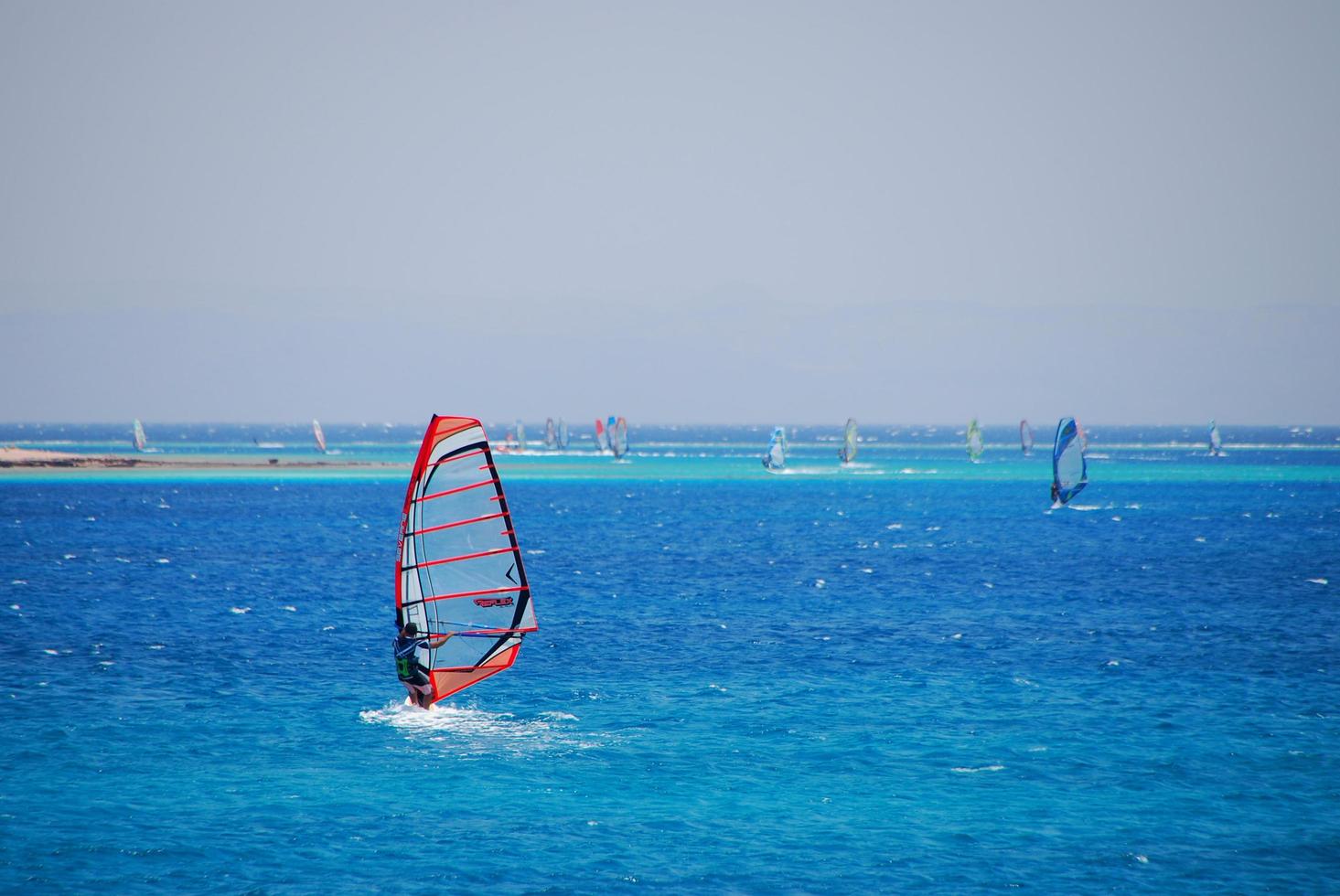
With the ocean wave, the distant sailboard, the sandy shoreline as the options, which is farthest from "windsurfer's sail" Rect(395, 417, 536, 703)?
the distant sailboard

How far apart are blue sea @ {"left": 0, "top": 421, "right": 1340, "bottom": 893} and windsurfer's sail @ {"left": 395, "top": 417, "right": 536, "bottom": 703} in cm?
136

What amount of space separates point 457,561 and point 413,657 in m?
1.91

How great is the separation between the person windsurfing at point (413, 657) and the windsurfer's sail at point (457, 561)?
0.37ft

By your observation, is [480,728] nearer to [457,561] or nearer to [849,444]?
[457,561]

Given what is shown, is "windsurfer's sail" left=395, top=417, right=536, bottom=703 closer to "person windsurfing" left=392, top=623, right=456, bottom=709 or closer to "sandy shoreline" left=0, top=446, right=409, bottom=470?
"person windsurfing" left=392, top=623, right=456, bottom=709

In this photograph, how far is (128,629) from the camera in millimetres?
30219

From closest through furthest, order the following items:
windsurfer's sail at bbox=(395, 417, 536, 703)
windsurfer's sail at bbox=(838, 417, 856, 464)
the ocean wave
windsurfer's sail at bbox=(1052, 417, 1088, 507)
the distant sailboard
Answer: the ocean wave
windsurfer's sail at bbox=(395, 417, 536, 703)
windsurfer's sail at bbox=(1052, 417, 1088, 507)
windsurfer's sail at bbox=(838, 417, 856, 464)
the distant sailboard

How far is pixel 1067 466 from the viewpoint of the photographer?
2840 inches

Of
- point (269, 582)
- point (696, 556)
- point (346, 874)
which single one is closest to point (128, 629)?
point (269, 582)

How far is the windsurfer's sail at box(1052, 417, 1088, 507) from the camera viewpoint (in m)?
68.1

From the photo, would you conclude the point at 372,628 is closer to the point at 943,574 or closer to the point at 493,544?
the point at 493,544

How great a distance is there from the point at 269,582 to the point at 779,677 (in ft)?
72.1

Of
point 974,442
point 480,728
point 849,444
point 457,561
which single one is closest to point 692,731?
point 480,728

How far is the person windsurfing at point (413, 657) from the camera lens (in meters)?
21.3
